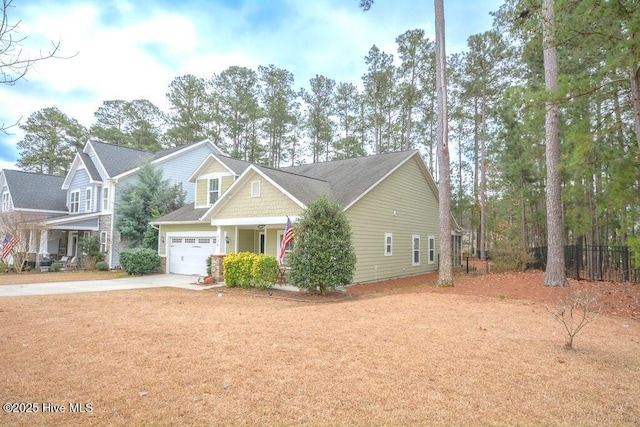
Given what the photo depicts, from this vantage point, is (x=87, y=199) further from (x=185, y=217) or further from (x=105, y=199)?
(x=185, y=217)

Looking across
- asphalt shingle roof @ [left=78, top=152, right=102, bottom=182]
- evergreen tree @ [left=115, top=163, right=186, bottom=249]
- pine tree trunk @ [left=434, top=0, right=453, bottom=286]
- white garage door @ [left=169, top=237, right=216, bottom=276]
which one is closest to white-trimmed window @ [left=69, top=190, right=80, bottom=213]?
asphalt shingle roof @ [left=78, top=152, right=102, bottom=182]

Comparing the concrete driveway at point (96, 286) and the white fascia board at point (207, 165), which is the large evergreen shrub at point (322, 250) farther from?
the white fascia board at point (207, 165)

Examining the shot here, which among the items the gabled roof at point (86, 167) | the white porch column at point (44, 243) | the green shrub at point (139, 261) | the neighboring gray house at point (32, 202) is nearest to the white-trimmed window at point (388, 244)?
the green shrub at point (139, 261)

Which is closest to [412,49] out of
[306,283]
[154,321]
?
[306,283]

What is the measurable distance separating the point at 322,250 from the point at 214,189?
9467mm

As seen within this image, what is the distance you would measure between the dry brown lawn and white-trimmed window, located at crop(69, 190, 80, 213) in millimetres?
18919

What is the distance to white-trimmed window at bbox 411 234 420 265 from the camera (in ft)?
60.5

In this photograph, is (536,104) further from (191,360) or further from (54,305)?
(54,305)

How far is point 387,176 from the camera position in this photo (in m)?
15.8

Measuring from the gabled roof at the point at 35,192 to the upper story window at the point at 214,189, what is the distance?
14.7 metres

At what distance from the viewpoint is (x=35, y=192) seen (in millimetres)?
26266

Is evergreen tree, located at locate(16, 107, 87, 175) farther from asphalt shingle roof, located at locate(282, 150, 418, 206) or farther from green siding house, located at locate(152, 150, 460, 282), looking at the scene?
asphalt shingle roof, located at locate(282, 150, 418, 206)

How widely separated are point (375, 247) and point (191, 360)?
11308mm

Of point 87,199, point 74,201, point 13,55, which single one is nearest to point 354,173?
point 13,55
